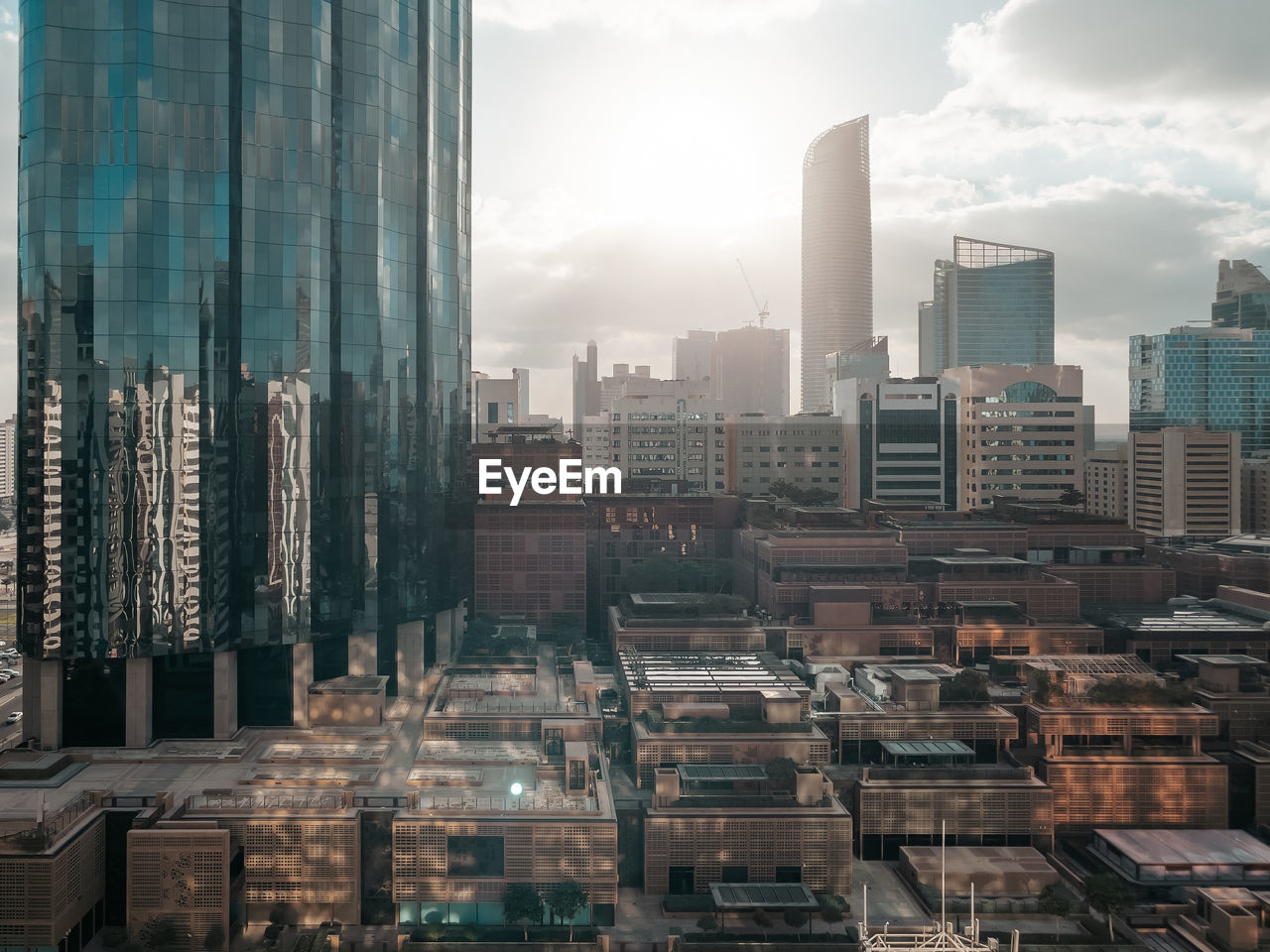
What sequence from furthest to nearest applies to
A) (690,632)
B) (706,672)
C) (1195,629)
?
(1195,629) → (690,632) → (706,672)

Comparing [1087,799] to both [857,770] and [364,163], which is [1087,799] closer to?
[857,770]

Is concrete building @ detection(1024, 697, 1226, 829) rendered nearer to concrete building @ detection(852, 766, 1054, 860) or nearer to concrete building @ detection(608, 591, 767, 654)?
concrete building @ detection(852, 766, 1054, 860)

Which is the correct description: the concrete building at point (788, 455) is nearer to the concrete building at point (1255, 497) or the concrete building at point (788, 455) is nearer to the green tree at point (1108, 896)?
the concrete building at point (1255, 497)

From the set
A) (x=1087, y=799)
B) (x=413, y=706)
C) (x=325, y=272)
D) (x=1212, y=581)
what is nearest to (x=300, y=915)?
(x=413, y=706)

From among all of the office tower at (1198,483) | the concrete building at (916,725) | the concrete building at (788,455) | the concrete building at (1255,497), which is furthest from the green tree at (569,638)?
the concrete building at (1255,497)

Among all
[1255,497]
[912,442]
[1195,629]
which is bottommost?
[1195,629]

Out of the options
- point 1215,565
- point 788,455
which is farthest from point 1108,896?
point 788,455

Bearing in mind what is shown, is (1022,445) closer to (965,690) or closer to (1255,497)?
(1255,497)
